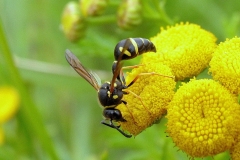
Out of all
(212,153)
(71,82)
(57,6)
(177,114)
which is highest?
(57,6)

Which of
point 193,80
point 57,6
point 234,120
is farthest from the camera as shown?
point 57,6

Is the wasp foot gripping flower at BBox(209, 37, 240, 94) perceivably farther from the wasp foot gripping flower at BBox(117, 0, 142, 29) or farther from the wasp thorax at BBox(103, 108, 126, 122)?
the wasp foot gripping flower at BBox(117, 0, 142, 29)

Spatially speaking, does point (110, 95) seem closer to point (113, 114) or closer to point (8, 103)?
point (113, 114)

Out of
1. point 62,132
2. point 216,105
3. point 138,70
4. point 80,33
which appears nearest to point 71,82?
point 62,132

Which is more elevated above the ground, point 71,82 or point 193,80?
point 71,82

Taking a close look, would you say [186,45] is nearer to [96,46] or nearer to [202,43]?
[202,43]

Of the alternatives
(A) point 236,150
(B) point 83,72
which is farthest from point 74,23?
(A) point 236,150

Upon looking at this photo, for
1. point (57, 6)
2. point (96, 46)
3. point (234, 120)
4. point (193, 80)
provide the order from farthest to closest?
point (57, 6) → point (96, 46) → point (193, 80) → point (234, 120)
